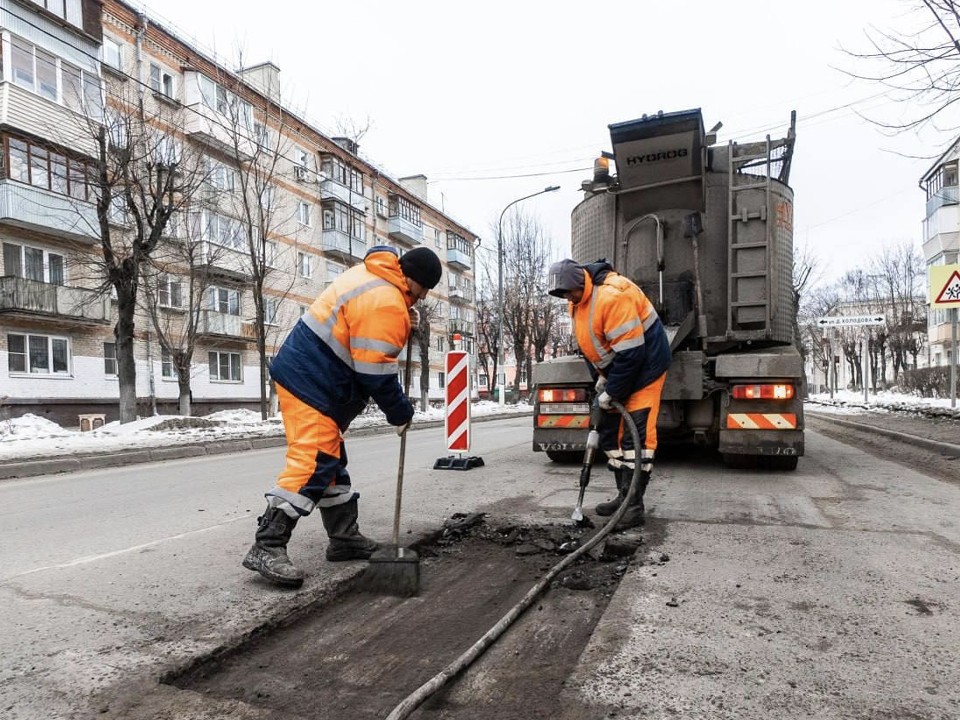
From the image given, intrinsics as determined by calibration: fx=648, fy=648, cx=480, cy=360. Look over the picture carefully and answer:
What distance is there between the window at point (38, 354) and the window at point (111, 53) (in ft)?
30.0

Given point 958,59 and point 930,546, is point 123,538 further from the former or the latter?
point 958,59

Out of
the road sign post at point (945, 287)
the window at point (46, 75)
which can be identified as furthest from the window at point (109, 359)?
the road sign post at point (945, 287)

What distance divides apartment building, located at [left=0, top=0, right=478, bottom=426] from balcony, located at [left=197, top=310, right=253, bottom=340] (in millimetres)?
54

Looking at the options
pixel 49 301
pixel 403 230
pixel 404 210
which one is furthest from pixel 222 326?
pixel 404 210

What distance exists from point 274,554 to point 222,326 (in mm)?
24309

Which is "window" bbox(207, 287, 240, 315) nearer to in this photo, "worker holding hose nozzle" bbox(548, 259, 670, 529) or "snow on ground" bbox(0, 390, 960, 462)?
"snow on ground" bbox(0, 390, 960, 462)

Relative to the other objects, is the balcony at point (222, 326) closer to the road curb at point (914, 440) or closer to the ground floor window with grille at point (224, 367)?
the ground floor window with grille at point (224, 367)

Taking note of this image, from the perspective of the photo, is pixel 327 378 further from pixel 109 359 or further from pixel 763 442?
pixel 109 359

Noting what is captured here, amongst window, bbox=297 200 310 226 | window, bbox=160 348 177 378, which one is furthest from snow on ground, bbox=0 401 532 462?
window, bbox=297 200 310 226

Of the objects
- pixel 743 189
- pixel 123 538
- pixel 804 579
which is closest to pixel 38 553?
Result: pixel 123 538

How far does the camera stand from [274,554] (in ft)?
10.2

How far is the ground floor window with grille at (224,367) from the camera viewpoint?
2628 cm

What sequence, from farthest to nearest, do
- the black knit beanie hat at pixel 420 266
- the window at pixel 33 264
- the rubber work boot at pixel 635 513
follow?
the window at pixel 33 264 < the rubber work boot at pixel 635 513 < the black knit beanie hat at pixel 420 266

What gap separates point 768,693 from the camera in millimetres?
2096
